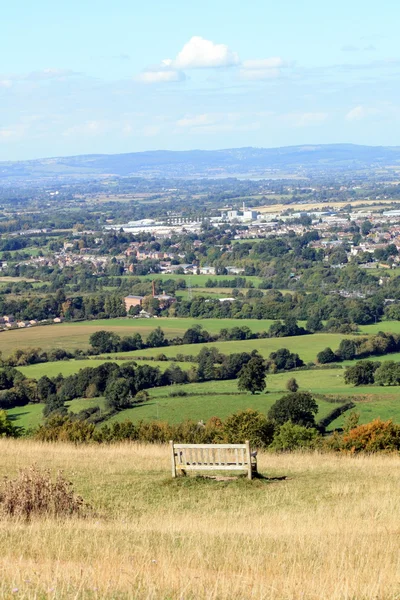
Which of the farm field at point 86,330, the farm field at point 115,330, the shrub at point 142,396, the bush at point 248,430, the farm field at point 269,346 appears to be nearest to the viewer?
the bush at point 248,430

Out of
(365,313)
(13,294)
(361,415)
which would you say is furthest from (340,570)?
(13,294)

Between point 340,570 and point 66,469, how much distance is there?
7.11m

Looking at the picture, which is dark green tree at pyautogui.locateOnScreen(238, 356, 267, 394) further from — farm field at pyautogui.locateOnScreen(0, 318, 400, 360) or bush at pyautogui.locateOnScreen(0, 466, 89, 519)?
bush at pyautogui.locateOnScreen(0, 466, 89, 519)

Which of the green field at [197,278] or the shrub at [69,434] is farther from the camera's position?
the green field at [197,278]

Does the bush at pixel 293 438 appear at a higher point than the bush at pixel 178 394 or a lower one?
higher

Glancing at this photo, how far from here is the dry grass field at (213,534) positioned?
5500mm

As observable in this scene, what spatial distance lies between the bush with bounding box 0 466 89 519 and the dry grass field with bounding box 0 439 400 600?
28 centimetres

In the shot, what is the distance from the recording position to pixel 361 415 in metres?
32.0

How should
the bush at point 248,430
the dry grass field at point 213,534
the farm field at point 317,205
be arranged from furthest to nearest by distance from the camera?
the farm field at point 317,205 → the bush at point 248,430 → the dry grass field at point 213,534

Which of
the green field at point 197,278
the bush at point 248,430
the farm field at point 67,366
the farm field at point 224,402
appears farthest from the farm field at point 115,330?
the bush at point 248,430

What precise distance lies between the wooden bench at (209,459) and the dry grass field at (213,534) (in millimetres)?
214

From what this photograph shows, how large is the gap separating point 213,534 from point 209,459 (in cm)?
363

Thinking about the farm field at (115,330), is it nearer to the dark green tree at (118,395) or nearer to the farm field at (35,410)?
the farm field at (35,410)

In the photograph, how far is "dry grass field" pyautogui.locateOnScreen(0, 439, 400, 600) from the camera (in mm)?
5500
